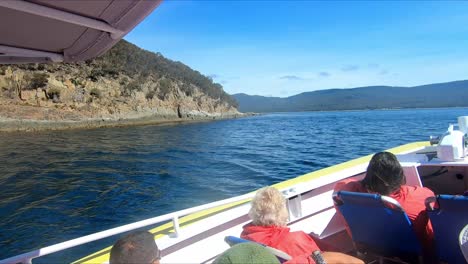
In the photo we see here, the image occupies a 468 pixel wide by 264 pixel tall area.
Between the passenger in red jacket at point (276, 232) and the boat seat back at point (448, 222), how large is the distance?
0.67 m

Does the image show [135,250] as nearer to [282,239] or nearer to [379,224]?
[282,239]

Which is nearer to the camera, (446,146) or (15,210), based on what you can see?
(446,146)

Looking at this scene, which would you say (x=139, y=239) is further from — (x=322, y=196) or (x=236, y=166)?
(x=236, y=166)

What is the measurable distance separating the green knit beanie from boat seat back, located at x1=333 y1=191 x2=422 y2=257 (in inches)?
53.0

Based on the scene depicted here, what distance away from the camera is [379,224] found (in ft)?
8.38

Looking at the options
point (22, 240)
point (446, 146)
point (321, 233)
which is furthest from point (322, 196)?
point (22, 240)

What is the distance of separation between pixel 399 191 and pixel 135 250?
1966 millimetres

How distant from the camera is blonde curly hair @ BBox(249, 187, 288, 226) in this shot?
6.99ft

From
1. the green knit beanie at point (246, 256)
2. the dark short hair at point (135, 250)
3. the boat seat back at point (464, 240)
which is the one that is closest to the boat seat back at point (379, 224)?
the boat seat back at point (464, 240)

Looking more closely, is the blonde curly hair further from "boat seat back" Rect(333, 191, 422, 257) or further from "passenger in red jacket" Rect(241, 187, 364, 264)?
"boat seat back" Rect(333, 191, 422, 257)

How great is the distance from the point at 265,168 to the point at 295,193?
973 centimetres

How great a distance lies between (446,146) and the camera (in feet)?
11.5

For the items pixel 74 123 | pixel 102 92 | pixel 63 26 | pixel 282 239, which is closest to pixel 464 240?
pixel 282 239

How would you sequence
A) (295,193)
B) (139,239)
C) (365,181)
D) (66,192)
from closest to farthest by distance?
(139,239), (365,181), (295,193), (66,192)
